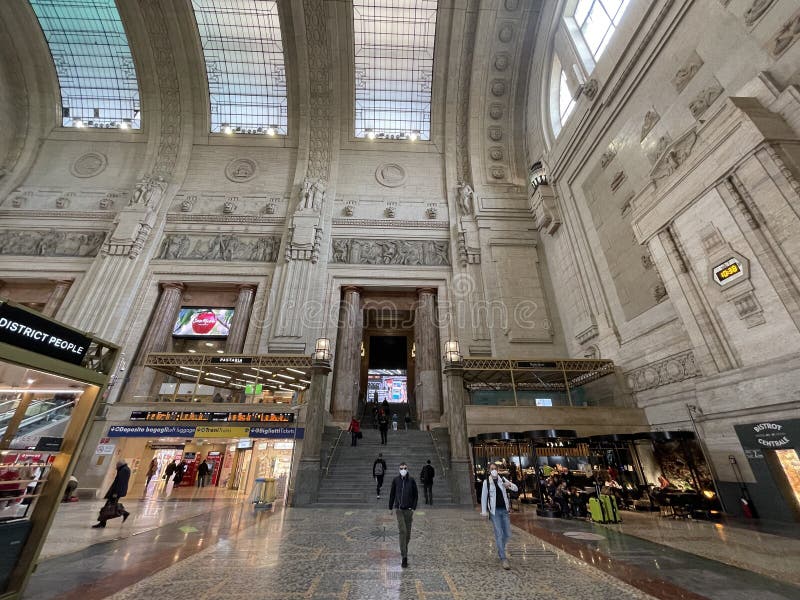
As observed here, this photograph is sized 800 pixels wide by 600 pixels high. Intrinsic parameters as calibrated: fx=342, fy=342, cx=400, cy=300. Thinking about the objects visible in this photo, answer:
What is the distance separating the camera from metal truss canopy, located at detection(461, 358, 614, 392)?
1317 cm

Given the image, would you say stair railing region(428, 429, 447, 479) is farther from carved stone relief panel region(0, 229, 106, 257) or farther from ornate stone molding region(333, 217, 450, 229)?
carved stone relief panel region(0, 229, 106, 257)

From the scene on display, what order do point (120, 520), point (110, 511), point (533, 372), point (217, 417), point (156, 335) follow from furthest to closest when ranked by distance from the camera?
point (156, 335)
point (533, 372)
point (217, 417)
point (120, 520)
point (110, 511)

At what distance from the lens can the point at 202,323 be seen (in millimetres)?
18141

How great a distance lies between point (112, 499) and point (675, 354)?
1479 cm

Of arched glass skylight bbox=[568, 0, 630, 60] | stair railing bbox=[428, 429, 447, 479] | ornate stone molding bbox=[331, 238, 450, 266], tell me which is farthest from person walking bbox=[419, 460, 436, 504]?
arched glass skylight bbox=[568, 0, 630, 60]

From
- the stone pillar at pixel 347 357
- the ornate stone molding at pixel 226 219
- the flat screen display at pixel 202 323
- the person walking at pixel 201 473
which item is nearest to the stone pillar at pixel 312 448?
the stone pillar at pixel 347 357

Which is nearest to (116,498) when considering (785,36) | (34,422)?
(34,422)

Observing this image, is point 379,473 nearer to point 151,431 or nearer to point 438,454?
point 438,454

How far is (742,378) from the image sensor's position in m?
7.82

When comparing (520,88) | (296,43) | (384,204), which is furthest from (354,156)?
(520,88)

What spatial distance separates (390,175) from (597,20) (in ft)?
41.9

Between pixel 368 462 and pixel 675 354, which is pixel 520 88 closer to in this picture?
pixel 675 354

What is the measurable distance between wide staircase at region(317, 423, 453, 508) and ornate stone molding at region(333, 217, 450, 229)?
1207 centimetres

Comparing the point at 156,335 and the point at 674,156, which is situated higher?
the point at 674,156
